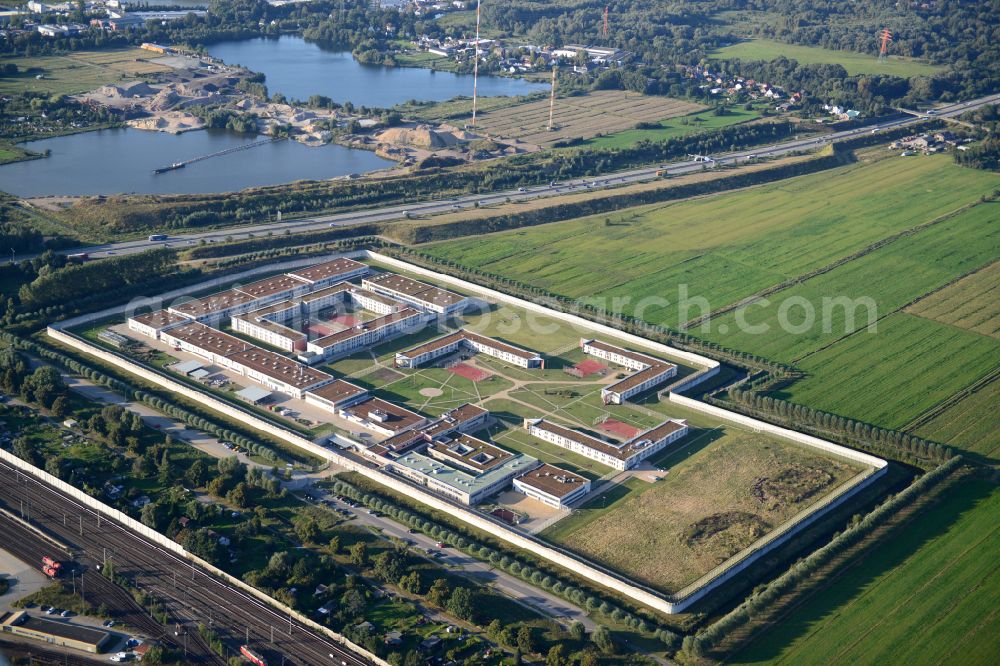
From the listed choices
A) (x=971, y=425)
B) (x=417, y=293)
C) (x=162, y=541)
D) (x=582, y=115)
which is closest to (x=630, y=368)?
(x=417, y=293)

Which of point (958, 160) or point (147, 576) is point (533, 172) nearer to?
point (958, 160)

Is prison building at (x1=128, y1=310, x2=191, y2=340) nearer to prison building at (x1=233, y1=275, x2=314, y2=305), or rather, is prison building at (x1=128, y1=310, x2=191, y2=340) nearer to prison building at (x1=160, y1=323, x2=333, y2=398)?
prison building at (x1=160, y1=323, x2=333, y2=398)

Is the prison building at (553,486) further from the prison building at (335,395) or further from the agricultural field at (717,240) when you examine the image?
the agricultural field at (717,240)

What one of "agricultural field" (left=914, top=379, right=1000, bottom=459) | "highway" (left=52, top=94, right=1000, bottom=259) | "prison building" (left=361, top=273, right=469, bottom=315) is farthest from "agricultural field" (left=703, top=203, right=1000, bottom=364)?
"highway" (left=52, top=94, right=1000, bottom=259)

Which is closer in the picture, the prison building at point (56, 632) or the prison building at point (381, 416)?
the prison building at point (56, 632)

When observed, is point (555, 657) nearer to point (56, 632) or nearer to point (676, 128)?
point (56, 632)

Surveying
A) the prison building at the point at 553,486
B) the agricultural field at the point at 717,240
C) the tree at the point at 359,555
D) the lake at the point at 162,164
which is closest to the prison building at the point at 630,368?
the agricultural field at the point at 717,240

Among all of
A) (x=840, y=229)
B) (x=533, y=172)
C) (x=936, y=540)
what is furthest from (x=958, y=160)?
(x=936, y=540)

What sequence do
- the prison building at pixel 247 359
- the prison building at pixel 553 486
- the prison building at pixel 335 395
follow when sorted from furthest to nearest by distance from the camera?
the prison building at pixel 247 359 < the prison building at pixel 335 395 < the prison building at pixel 553 486
